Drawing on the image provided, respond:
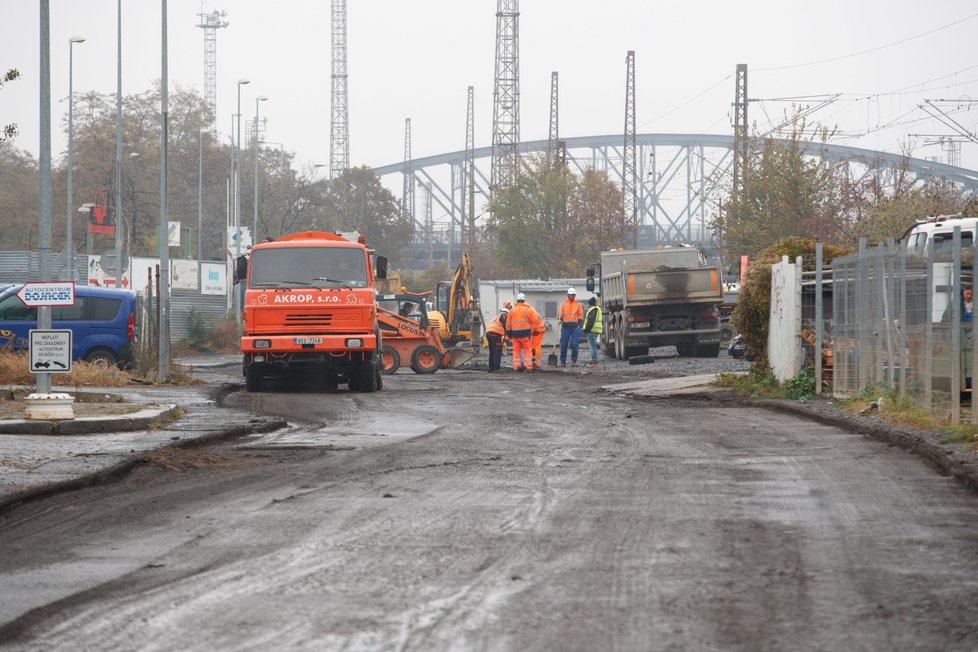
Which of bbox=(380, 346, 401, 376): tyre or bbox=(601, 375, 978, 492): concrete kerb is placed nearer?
bbox=(601, 375, 978, 492): concrete kerb

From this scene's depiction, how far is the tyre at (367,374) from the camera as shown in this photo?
24.3m

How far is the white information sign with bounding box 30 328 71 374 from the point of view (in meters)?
15.2

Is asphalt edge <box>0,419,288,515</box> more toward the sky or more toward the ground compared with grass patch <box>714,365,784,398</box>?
more toward the ground

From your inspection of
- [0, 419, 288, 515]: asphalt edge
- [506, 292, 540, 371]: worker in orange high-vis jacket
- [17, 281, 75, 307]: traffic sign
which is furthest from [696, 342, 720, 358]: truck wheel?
[17, 281, 75, 307]: traffic sign

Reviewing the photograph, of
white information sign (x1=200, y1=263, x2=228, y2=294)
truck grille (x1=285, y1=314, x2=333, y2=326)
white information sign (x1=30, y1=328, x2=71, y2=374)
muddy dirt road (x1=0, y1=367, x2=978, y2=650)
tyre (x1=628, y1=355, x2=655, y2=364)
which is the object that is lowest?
tyre (x1=628, y1=355, x2=655, y2=364)

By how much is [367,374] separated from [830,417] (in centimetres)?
1005

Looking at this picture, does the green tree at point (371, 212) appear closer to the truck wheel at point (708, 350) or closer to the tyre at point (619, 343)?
the tyre at point (619, 343)

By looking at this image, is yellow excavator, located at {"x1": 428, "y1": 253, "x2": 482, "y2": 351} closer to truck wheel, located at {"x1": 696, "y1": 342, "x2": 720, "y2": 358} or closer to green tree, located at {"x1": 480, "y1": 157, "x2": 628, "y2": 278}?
truck wheel, located at {"x1": 696, "y1": 342, "x2": 720, "y2": 358}

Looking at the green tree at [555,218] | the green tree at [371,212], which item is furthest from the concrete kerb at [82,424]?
the green tree at [371,212]

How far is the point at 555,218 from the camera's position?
87.4 m

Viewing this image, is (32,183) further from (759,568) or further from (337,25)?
(759,568)

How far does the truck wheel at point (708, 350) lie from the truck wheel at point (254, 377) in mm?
16455

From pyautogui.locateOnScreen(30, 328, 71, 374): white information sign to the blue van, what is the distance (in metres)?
12.5

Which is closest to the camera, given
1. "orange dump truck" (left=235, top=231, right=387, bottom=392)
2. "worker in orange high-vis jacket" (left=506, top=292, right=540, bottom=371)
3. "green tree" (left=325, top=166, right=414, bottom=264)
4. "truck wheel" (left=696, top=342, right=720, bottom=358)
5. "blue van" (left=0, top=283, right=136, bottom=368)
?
"orange dump truck" (left=235, top=231, right=387, bottom=392)
